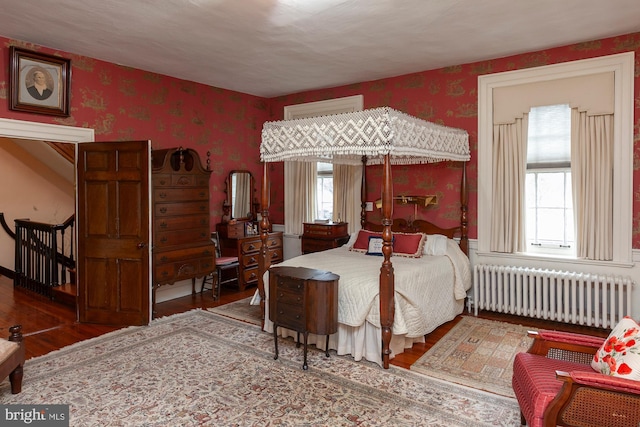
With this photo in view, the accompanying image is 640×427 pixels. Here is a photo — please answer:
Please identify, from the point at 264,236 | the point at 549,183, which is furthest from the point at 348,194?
the point at 549,183

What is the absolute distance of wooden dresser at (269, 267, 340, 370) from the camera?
3393 millimetres

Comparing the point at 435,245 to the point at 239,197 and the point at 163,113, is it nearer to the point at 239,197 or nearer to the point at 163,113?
the point at 239,197

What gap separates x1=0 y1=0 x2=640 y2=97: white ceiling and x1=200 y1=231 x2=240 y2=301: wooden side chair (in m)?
2.48

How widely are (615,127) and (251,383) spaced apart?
431 centimetres

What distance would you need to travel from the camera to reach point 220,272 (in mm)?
5652

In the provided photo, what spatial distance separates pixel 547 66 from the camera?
4.55 meters

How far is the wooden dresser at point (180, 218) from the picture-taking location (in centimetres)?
492

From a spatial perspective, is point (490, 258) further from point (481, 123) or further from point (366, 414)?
point (366, 414)

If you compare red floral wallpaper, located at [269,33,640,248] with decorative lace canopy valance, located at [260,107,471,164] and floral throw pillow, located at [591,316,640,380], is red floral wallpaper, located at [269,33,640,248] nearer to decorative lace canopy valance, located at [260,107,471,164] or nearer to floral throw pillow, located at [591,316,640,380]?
decorative lace canopy valance, located at [260,107,471,164]

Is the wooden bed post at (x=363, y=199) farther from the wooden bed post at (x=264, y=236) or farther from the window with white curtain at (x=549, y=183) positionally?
the window with white curtain at (x=549, y=183)

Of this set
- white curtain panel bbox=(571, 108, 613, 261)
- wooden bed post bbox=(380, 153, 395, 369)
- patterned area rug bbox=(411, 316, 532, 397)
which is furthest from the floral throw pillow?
white curtain panel bbox=(571, 108, 613, 261)

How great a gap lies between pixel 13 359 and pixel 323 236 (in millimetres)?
3752

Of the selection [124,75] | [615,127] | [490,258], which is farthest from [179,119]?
[615,127]

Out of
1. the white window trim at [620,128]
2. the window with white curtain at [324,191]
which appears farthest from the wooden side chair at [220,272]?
the white window trim at [620,128]
